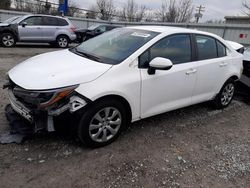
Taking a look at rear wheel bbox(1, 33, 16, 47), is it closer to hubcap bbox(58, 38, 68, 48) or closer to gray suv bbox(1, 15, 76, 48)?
gray suv bbox(1, 15, 76, 48)

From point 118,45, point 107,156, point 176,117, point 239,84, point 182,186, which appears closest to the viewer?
point 182,186

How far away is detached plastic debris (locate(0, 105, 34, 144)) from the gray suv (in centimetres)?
967

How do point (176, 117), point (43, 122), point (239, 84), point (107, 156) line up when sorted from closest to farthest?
point (43, 122) < point (107, 156) < point (176, 117) < point (239, 84)

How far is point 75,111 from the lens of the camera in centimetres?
295

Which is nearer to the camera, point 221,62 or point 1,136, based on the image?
point 1,136

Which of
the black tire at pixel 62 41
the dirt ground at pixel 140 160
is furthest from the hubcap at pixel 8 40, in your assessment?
the dirt ground at pixel 140 160

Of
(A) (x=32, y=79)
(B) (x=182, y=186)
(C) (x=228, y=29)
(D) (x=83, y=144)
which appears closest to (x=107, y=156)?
(D) (x=83, y=144)

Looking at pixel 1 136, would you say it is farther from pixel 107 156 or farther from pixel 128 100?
pixel 128 100

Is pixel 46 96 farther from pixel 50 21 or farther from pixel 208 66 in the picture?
pixel 50 21

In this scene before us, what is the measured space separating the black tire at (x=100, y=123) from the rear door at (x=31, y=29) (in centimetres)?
1024

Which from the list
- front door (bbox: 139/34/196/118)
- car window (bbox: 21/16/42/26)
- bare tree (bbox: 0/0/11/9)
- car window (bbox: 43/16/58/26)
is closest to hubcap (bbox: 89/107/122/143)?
front door (bbox: 139/34/196/118)

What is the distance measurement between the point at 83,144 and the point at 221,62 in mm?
2953

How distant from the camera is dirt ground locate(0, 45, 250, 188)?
2771mm

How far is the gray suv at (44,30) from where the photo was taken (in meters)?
12.0
